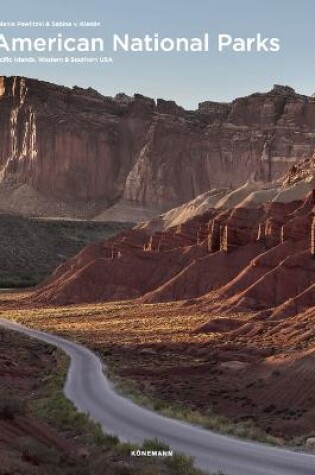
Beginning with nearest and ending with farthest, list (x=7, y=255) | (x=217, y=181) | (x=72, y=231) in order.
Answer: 1. (x=7, y=255)
2. (x=72, y=231)
3. (x=217, y=181)

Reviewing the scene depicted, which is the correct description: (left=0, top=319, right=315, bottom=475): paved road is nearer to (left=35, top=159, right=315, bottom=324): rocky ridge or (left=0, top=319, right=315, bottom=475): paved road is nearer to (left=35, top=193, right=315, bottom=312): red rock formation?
(left=35, top=159, right=315, bottom=324): rocky ridge

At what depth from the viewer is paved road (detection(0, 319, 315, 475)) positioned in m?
17.1

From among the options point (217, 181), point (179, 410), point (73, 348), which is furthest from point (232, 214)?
point (217, 181)

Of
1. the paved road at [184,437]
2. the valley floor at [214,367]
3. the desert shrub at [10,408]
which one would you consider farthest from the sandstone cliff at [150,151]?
the desert shrub at [10,408]

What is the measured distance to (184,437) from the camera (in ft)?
68.4

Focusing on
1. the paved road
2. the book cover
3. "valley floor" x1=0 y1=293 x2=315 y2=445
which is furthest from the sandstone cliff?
the paved road

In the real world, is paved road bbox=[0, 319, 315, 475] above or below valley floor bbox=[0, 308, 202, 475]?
below

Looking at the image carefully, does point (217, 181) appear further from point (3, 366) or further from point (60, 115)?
point (3, 366)

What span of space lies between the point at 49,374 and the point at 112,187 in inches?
6530

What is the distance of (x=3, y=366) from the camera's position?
3553cm

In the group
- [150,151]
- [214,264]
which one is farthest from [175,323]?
[150,151]

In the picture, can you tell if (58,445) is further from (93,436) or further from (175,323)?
(175,323)

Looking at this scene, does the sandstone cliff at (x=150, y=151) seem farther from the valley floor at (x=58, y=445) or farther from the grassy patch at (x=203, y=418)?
the valley floor at (x=58, y=445)

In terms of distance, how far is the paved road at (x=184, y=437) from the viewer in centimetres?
1711
